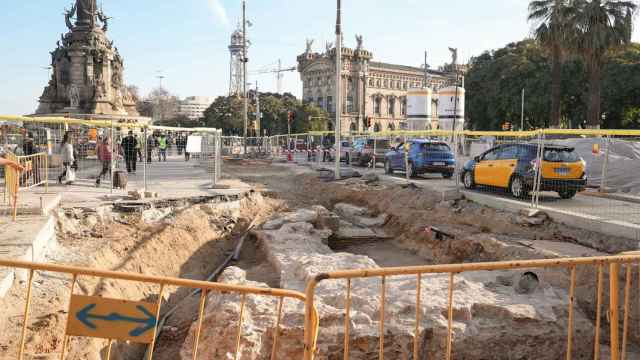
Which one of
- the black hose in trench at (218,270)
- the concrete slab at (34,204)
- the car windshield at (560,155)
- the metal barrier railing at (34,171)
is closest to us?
the black hose in trench at (218,270)

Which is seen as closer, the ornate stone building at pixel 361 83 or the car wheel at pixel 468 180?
the car wheel at pixel 468 180

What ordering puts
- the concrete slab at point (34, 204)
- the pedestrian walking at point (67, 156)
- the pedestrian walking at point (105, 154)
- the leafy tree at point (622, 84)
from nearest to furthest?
the concrete slab at point (34, 204), the pedestrian walking at point (67, 156), the pedestrian walking at point (105, 154), the leafy tree at point (622, 84)

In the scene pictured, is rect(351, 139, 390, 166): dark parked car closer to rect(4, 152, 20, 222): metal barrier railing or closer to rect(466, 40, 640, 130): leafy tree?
rect(466, 40, 640, 130): leafy tree

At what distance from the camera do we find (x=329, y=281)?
684cm

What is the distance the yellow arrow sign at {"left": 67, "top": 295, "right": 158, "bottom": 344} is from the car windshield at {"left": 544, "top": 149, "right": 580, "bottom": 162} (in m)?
10.8

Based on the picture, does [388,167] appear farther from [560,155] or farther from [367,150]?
[560,155]

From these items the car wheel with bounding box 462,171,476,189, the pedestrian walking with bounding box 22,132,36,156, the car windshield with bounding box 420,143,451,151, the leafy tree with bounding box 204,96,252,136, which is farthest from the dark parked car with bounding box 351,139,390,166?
the leafy tree with bounding box 204,96,252,136

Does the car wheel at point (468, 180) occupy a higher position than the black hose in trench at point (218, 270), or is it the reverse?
the car wheel at point (468, 180)

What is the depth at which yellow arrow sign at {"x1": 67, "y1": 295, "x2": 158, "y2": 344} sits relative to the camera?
11.2 feet

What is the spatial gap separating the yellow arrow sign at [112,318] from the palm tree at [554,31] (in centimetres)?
3030

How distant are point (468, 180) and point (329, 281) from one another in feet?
30.8

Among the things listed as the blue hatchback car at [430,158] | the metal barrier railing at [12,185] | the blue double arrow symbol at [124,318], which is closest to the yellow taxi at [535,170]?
the blue hatchback car at [430,158]

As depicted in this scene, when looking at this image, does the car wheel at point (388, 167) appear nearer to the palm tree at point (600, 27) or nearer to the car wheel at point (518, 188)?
the car wheel at point (518, 188)

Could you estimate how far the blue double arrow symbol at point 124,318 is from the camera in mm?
3432
